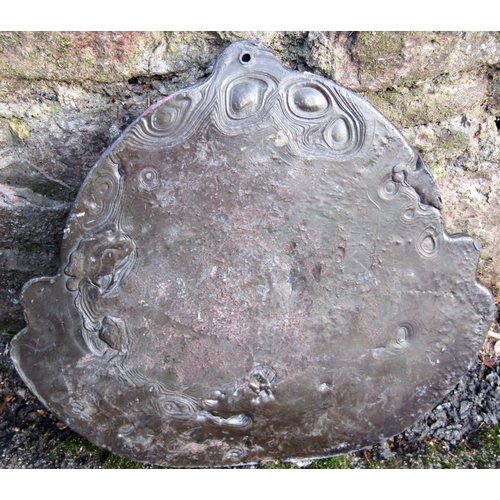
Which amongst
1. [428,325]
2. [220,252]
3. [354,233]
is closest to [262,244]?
[220,252]

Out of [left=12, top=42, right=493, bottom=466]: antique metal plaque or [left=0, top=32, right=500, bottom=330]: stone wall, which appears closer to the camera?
[left=12, top=42, right=493, bottom=466]: antique metal plaque

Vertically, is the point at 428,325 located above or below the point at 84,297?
above

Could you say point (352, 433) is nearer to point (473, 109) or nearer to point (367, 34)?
point (473, 109)

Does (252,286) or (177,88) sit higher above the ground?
(177,88)

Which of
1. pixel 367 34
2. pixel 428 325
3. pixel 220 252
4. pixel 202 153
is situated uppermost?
pixel 367 34
